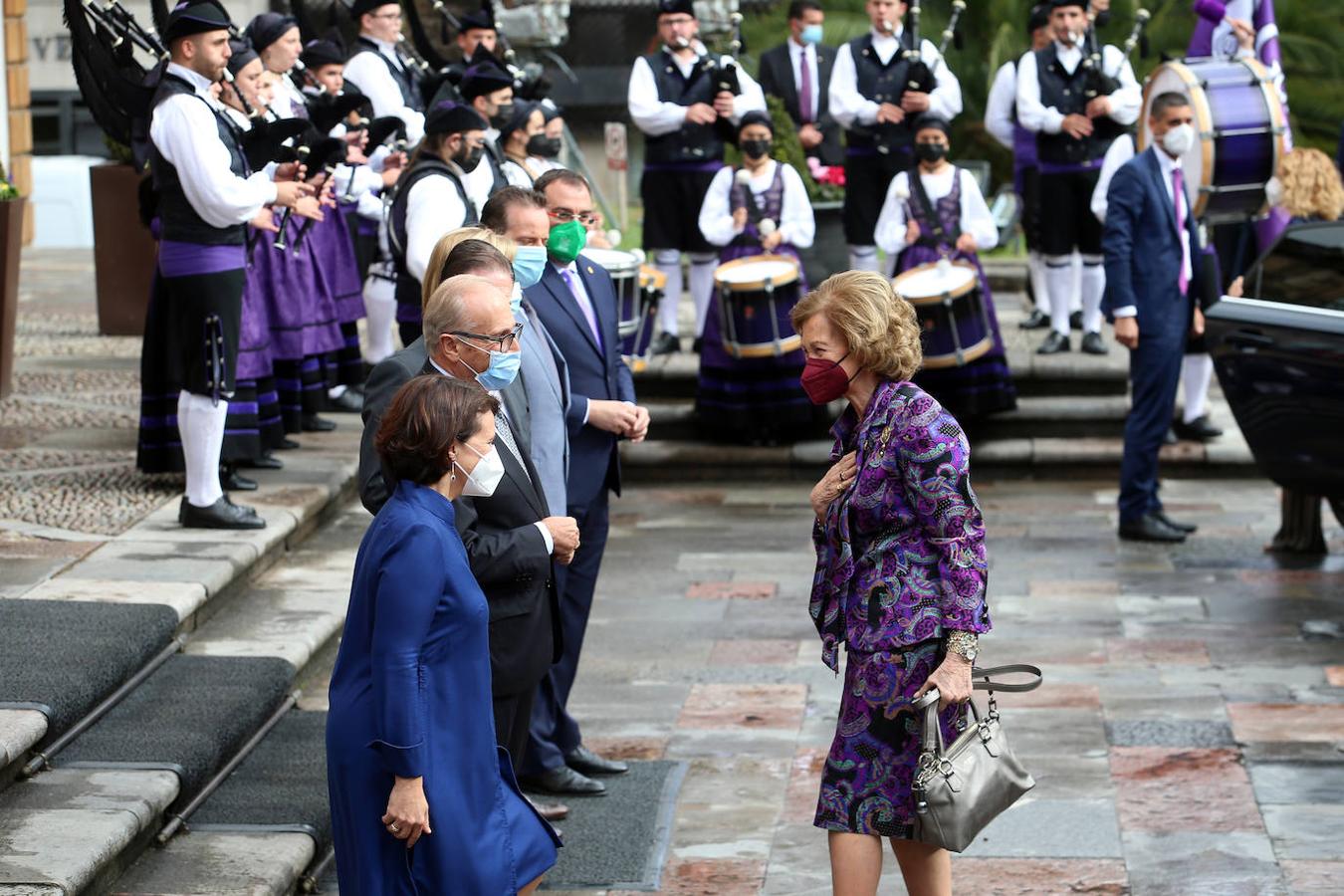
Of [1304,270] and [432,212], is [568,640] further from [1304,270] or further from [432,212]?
[1304,270]

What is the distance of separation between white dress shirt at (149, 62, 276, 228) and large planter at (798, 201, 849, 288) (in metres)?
6.38

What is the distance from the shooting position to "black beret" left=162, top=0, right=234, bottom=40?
25.5ft

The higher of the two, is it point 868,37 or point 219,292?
point 868,37

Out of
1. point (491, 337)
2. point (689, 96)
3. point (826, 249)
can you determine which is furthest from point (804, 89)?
point (491, 337)

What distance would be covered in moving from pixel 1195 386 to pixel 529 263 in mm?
6941

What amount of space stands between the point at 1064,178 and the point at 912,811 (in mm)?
8797

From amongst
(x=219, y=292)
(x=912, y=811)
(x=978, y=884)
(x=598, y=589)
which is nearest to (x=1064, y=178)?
(x=598, y=589)

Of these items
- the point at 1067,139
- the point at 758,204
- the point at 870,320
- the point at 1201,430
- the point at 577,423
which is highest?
the point at 1067,139

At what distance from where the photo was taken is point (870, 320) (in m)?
4.75

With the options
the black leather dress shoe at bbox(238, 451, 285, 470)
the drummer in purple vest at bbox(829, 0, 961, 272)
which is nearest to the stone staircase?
the drummer in purple vest at bbox(829, 0, 961, 272)

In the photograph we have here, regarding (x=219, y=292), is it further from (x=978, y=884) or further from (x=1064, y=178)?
(x=1064, y=178)

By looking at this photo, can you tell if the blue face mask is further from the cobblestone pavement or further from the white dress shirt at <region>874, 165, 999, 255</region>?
the white dress shirt at <region>874, 165, 999, 255</region>

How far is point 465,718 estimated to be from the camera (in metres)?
4.19

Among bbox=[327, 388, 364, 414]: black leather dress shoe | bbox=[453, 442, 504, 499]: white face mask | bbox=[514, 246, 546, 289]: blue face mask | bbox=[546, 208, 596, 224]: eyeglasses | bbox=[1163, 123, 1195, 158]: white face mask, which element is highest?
bbox=[1163, 123, 1195, 158]: white face mask
